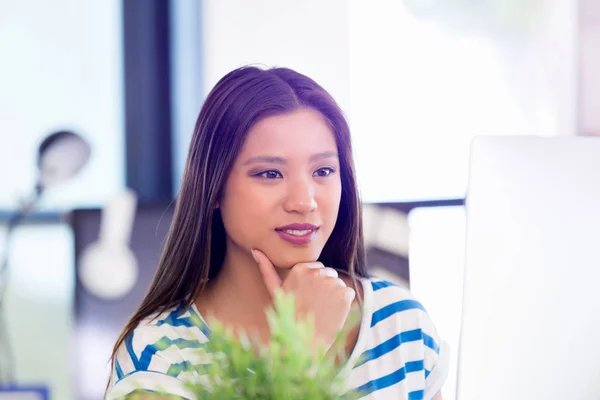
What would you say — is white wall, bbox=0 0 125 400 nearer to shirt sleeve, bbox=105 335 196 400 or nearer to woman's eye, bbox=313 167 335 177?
shirt sleeve, bbox=105 335 196 400

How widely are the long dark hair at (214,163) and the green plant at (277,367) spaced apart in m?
0.70

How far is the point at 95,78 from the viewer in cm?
269

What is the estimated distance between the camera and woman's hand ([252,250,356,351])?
98cm

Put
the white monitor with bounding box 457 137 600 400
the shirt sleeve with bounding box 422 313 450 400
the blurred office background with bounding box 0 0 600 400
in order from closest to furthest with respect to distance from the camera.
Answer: the white monitor with bounding box 457 137 600 400, the shirt sleeve with bounding box 422 313 450 400, the blurred office background with bounding box 0 0 600 400

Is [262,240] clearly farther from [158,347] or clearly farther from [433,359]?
[433,359]

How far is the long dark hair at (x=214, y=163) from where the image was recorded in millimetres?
1125

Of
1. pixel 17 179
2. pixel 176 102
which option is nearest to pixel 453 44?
pixel 176 102

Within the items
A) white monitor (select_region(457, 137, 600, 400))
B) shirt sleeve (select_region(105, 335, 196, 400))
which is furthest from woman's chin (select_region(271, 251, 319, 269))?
white monitor (select_region(457, 137, 600, 400))

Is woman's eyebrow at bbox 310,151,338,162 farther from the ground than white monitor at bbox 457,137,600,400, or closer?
farther from the ground

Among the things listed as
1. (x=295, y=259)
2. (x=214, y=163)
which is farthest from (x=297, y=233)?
(x=214, y=163)

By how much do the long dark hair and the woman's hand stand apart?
0.15 meters

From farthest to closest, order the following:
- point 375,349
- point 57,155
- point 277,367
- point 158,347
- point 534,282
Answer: point 57,155 → point 375,349 → point 158,347 → point 534,282 → point 277,367

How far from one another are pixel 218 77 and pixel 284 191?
1592 mm

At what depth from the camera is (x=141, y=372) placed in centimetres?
107
